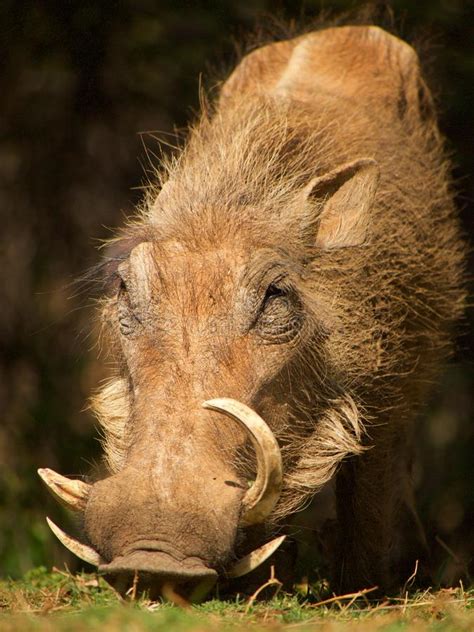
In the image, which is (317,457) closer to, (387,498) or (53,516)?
(387,498)

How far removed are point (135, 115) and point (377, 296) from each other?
8.91 ft

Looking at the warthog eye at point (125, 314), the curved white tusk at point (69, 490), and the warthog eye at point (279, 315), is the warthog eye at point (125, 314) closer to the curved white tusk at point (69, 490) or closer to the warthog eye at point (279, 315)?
the warthog eye at point (279, 315)

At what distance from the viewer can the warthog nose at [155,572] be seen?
8.73 feet

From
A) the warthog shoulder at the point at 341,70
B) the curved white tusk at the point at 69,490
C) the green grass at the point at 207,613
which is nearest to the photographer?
the green grass at the point at 207,613

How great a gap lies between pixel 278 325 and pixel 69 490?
0.77 metres

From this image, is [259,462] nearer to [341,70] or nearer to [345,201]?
[345,201]

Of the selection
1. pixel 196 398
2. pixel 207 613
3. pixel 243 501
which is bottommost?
pixel 207 613

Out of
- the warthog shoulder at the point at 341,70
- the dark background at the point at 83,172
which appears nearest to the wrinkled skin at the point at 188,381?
the warthog shoulder at the point at 341,70

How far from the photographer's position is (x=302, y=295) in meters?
3.57

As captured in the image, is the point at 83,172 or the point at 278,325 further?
the point at 83,172

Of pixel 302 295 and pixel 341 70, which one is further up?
pixel 341 70

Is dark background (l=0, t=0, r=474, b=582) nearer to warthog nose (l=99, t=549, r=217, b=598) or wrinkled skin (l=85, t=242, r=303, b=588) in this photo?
wrinkled skin (l=85, t=242, r=303, b=588)

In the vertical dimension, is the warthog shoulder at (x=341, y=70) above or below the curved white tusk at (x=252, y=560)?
above

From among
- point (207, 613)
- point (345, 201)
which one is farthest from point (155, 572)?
point (345, 201)
